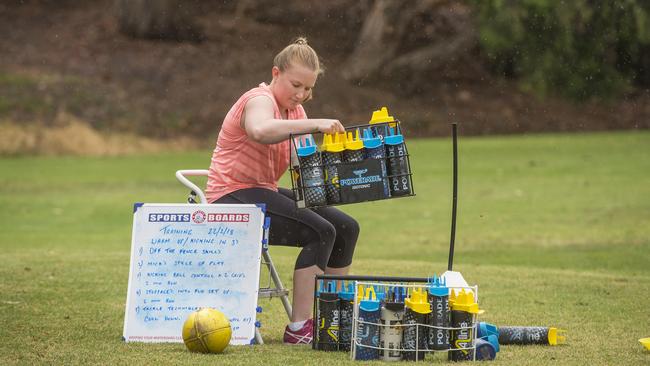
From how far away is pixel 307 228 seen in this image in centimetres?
711

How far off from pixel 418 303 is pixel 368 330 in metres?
0.33

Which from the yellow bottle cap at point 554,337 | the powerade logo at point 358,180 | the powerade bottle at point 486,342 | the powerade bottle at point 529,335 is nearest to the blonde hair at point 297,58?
the powerade logo at point 358,180

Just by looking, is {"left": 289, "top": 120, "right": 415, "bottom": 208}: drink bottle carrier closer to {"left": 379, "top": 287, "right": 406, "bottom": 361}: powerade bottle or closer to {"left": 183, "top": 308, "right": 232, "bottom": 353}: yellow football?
{"left": 379, "top": 287, "right": 406, "bottom": 361}: powerade bottle

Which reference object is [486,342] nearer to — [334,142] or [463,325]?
[463,325]

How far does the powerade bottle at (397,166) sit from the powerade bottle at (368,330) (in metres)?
0.69

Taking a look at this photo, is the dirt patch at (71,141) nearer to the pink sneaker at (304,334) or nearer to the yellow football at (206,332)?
the pink sneaker at (304,334)

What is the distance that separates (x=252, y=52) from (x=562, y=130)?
11265 millimetres

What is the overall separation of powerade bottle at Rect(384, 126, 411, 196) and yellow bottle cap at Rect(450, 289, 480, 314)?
27.6 inches

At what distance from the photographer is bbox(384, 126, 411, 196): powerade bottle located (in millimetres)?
6664

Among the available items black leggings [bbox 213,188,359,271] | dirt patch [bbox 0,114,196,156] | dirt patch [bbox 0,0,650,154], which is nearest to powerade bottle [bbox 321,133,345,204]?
black leggings [bbox 213,188,359,271]

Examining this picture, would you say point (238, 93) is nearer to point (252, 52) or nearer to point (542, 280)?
point (252, 52)

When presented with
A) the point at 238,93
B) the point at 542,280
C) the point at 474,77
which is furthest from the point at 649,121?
the point at 542,280

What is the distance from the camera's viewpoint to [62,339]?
720 cm

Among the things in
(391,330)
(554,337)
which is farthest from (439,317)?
(554,337)
